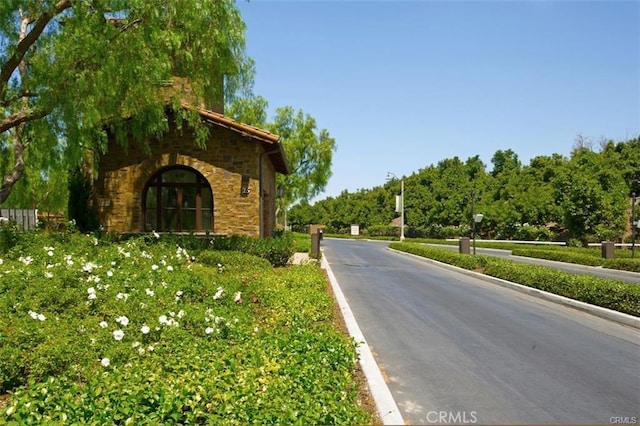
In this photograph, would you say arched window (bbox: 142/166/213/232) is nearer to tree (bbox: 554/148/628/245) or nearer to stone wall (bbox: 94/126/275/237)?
stone wall (bbox: 94/126/275/237)

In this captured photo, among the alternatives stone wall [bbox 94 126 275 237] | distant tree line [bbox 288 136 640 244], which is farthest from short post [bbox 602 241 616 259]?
stone wall [bbox 94 126 275 237]

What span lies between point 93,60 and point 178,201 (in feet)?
19.2

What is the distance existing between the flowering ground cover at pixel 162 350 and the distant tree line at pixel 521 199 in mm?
22564

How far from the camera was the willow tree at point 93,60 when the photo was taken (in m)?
10.7

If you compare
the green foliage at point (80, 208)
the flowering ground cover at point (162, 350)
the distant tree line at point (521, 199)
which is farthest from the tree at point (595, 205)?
the green foliage at point (80, 208)

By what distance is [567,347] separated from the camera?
6871 mm

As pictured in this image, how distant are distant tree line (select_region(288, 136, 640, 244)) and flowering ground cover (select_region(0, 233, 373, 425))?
2256 cm

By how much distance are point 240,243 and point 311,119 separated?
90.0 feet

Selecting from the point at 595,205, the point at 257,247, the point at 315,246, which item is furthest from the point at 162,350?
the point at 595,205

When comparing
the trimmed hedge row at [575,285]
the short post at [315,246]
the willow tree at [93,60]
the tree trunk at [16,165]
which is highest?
the willow tree at [93,60]

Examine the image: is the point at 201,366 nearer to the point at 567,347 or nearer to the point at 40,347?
the point at 40,347

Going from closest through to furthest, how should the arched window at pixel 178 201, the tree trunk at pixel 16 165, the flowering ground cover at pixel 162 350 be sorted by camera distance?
the flowering ground cover at pixel 162 350 → the tree trunk at pixel 16 165 → the arched window at pixel 178 201

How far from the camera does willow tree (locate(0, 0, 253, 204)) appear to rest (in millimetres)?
10711

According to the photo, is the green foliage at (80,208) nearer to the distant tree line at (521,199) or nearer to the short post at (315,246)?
the short post at (315,246)
